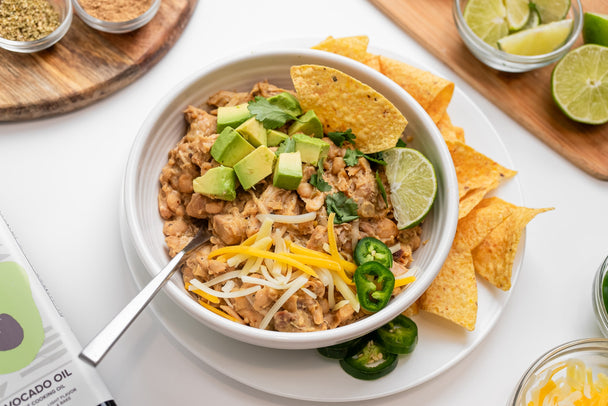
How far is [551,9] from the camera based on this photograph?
337 centimetres

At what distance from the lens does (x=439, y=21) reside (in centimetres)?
341

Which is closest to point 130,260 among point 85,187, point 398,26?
point 85,187

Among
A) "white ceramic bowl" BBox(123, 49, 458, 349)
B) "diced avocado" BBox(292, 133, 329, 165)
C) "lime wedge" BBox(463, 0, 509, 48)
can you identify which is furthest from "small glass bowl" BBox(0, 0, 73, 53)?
"lime wedge" BBox(463, 0, 509, 48)

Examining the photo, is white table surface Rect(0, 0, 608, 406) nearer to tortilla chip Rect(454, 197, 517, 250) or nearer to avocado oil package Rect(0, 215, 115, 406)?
avocado oil package Rect(0, 215, 115, 406)

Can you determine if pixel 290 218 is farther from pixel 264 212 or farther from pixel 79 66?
pixel 79 66

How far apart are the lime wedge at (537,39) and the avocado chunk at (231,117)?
1.55 m

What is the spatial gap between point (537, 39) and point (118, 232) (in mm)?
2403

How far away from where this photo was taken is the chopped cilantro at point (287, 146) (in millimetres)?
2502

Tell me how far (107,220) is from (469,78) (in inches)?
79.8

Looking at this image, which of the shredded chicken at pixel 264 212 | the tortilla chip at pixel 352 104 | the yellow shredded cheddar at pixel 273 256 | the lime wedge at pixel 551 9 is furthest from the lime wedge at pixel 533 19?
the yellow shredded cheddar at pixel 273 256

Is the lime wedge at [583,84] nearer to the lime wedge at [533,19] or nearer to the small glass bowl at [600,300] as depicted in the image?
the lime wedge at [533,19]

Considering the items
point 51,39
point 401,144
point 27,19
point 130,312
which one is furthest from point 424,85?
point 27,19

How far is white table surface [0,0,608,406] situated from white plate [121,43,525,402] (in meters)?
0.16

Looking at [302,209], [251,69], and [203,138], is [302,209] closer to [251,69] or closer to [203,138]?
[203,138]
